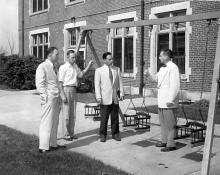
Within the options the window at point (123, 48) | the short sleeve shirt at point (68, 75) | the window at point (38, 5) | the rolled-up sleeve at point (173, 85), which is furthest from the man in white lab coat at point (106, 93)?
the window at point (38, 5)

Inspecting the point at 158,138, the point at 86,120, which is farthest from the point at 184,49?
the point at 158,138

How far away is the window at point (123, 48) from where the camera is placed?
17355 millimetres

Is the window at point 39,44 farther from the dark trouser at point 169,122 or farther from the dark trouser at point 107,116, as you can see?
the dark trouser at point 169,122

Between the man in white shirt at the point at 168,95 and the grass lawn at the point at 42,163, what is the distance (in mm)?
1538

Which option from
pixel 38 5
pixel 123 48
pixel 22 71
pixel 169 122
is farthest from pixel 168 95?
pixel 38 5

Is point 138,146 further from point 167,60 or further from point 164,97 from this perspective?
point 167,60

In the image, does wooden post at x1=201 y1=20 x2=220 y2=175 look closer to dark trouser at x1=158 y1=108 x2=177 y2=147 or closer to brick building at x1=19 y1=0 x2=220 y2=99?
dark trouser at x1=158 y1=108 x2=177 y2=147

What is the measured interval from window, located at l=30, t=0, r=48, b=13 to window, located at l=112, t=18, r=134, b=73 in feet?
33.0

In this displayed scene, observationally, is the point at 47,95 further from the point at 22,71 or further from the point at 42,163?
A: the point at 22,71

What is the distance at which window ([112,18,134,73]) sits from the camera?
683 inches

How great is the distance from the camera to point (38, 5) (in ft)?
90.1

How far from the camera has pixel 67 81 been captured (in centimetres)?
789

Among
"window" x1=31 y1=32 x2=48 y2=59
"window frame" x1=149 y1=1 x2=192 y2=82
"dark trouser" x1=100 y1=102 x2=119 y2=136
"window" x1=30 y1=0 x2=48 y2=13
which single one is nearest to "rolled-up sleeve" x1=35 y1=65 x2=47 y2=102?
"dark trouser" x1=100 y1=102 x2=119 y2=136

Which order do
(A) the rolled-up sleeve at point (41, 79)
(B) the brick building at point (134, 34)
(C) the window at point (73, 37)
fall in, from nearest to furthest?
(A) the rolled-up sleeve at point (41, 79) → (B) the brick building at point (134, 34) → (C) the window at point (73, 37)
